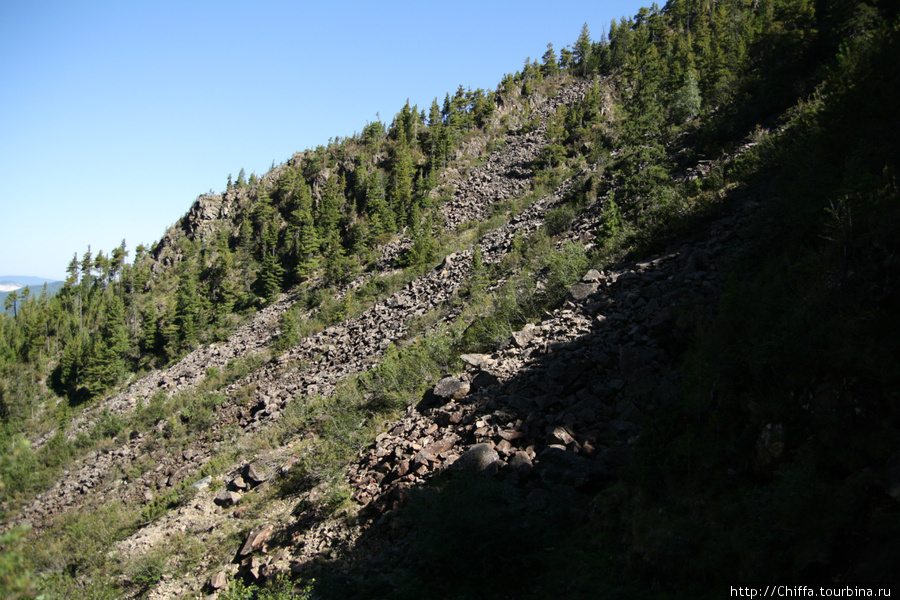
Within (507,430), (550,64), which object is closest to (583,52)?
(550,64)

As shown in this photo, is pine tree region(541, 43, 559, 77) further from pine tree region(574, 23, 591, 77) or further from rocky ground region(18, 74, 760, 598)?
rocky ground region(18, 74, 760, 598)

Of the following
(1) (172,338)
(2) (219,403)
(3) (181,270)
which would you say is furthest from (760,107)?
(3) (181,270)

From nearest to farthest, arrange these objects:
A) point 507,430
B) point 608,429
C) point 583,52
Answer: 1. point 608,429
2. point 507,430
3. point 583,52

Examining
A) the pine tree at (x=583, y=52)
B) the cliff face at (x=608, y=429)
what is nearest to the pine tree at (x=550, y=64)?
the pine tree at (x=583, y=52)

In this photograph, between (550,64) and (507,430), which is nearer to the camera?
(507,430)

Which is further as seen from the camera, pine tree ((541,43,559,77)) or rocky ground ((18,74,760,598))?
pine tree ((541,43,559,77))

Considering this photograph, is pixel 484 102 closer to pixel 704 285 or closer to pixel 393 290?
pixel 393 290

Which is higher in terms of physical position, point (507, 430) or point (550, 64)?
point (550, 64)

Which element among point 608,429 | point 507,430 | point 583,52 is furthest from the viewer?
point 583,52

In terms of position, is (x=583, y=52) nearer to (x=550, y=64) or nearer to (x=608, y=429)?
(x=550, y=64)

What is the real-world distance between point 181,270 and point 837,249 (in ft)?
247

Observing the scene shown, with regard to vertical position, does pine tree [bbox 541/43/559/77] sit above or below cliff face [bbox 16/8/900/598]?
above

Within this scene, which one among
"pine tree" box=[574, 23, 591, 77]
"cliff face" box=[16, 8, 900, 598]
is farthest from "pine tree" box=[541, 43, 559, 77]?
"cliff face" box=[16, 8, 900, 598]

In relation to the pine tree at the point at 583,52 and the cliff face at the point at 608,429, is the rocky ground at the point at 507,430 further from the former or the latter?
the pine tree at the point at 583,52
